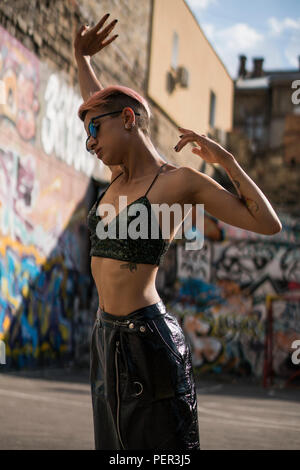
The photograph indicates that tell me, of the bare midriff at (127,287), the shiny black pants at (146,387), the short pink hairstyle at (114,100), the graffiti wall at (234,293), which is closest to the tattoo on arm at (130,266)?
the bare midriff at (127,287)

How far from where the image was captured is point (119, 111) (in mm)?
2830

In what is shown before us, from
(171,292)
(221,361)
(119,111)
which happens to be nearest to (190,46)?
(171,292)

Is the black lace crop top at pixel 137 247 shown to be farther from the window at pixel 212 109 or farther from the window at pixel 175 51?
the window at pixel 212 109

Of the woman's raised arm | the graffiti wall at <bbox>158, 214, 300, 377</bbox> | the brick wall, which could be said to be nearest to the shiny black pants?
the woman's raised arm

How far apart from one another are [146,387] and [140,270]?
0.44 m

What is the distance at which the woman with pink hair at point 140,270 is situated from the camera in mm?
2676

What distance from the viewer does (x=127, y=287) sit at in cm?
278

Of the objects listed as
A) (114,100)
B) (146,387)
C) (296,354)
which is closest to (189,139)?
(114,100)

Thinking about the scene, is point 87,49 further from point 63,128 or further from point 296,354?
point 296,354

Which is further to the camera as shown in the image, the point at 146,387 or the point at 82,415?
the point at 82,415

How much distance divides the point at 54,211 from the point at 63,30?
10.4 feet

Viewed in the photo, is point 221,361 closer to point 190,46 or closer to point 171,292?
point 171,292

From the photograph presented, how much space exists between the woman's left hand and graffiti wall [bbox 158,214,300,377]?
39.2 feet

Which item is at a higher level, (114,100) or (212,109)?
(212,109)
